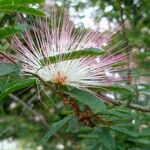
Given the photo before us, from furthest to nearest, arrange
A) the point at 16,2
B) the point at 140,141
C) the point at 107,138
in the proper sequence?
the point at 140,141, the point at 107,138, the point at 16,2

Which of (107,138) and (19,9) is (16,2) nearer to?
(19,9)

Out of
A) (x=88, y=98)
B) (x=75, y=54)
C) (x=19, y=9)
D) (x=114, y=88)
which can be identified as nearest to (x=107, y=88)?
(x=114, y=88)

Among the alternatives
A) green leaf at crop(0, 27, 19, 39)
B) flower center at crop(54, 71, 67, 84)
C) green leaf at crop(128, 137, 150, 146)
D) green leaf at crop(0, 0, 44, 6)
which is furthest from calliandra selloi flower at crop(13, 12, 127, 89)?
green leaf at crop(128, 137, 150, 146)

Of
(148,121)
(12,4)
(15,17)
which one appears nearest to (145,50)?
(148,121)

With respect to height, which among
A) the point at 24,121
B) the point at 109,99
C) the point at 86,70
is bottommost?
the point at 24,121

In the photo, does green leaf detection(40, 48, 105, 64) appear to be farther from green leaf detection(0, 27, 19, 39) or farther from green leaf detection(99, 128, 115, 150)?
green leaf detection(99, 128, 115, 150)

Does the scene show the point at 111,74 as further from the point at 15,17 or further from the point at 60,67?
the point at 15,17

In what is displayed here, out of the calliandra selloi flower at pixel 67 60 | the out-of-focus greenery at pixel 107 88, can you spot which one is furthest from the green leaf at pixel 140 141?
the calliandra selloi flower at pixel 67 60

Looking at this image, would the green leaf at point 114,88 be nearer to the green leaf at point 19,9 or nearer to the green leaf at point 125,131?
the green leaf at point 125,131
